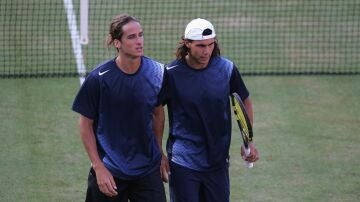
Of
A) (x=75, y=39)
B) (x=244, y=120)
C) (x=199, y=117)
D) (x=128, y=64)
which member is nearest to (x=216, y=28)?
(x=75, y=39)

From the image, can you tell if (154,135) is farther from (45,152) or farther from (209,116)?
(45,152)

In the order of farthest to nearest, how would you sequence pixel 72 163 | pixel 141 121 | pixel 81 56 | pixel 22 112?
pixel 81 56, pixel 22 112, pixel 72 163, pixel 141 121

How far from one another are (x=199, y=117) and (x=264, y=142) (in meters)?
3.96

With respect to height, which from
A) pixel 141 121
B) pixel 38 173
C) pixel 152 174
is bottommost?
pixel 38 173

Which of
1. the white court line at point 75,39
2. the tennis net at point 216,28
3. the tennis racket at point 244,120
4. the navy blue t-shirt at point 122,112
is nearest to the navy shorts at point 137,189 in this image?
the navy blue t-shirt at point 122,112

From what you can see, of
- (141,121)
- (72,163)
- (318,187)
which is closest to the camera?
(141,121)

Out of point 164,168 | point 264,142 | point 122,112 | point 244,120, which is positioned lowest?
point 264,142

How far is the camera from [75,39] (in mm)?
15602

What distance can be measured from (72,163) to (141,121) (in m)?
3.55

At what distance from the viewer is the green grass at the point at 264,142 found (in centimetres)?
958

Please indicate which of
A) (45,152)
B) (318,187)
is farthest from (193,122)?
(45,152)

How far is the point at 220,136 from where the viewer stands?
24.0ft

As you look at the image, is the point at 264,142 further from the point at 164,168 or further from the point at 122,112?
the point at 122,112

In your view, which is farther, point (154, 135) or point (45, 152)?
point (45, 152)
